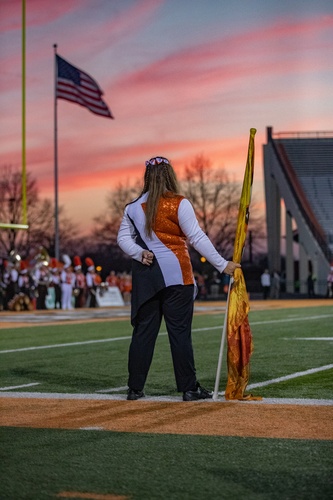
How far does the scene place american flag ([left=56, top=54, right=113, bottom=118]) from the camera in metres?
31.5

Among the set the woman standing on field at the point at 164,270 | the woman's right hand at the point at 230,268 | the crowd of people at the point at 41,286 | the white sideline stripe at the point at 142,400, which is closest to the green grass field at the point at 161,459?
the white sideline stripe at the point at 142,400

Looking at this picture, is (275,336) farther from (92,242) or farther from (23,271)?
(92,242)

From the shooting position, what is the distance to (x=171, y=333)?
7062 mm

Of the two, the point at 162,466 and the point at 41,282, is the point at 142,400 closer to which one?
the point at 162,466

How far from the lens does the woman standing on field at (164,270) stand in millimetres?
6988

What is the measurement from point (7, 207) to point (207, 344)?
57176mm

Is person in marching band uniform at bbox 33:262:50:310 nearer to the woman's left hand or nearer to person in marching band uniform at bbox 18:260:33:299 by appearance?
person in marching band uniform at bbox 18:260:33:299

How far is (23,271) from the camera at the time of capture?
3130 cm

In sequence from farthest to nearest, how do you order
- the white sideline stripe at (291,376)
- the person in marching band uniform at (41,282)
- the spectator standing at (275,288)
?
the spectator standing at (275,288) < the person in marching band uniform at (41,282) < the white sideline stripe at (291,376)

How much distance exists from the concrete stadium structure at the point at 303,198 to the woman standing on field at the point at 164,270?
49.1 meters

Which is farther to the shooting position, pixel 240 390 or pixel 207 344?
pixel 207 344

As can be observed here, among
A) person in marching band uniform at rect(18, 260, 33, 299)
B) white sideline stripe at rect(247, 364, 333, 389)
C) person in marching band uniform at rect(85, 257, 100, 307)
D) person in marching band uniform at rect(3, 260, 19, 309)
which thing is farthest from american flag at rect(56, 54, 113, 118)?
white sideline stripe at rect(247, 364, 333, 389)

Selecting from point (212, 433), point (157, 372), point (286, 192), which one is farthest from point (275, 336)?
point (286, 192)

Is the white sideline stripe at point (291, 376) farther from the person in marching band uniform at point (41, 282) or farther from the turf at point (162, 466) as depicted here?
the person in marching band uniform at point (41, 282)
